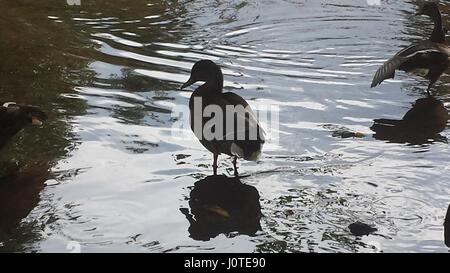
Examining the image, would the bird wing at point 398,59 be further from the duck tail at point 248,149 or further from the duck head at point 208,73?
the duck tail at point 248,149

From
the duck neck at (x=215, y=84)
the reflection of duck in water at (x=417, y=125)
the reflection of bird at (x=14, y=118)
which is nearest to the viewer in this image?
the reflection of bird at (x=14, y=118)

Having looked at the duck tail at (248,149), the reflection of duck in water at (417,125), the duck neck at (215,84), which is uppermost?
the duck neck at (215,84)

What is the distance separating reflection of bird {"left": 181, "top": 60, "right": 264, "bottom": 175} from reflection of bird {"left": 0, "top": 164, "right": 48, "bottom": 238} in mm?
1361

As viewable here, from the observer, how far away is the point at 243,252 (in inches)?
194

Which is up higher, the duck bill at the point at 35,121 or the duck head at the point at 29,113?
the duck head at the point at 29,113

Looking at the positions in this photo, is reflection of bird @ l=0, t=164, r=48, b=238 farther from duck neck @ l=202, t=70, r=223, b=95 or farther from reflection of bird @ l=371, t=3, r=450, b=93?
reflection of bird @ l=371, t=3, r=450, b=93

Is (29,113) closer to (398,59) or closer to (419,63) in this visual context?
(398,59)

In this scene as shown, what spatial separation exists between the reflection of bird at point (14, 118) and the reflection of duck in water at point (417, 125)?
316 cm

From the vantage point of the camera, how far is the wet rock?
16.9ft

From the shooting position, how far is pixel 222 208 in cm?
555

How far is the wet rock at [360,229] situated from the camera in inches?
203

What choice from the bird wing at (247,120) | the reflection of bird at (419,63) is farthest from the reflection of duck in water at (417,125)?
the bird wing at (247,120)

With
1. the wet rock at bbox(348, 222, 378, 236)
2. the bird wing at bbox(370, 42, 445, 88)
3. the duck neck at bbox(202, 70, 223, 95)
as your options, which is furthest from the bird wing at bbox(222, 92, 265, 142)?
the bird wing at bbox(370, 42, 445, 88)
